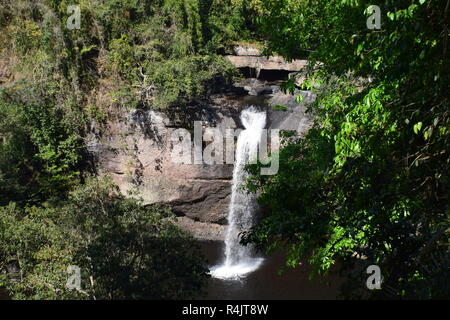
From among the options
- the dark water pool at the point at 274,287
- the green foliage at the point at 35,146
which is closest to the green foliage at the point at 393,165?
the dark water pool at the point at 274,287

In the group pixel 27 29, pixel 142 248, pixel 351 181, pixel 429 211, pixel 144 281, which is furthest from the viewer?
pixel 27 29

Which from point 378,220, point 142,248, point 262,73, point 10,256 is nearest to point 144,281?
point 142,248

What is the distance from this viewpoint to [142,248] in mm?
8000

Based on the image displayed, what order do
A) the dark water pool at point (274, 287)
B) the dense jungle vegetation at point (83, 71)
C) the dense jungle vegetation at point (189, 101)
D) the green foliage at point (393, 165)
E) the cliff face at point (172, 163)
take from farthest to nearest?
the cliff face at point (172, 163)
the dense jungle vegetation at point (83, 71)
the dark water pool at point (274, 287)
the dense jungle vegetation at point (189, 101)
the green foliage at point (393, 165)

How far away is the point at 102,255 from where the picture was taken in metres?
7.55

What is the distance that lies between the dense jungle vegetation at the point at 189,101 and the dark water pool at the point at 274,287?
3002 millimetres

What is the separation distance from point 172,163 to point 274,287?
21.7 ft

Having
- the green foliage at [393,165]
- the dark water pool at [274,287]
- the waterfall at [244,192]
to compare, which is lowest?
the dark water pool at [274,287]

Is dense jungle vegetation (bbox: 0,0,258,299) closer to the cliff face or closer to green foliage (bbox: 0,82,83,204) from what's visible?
green foliage (bbox: 0,82,83,204)

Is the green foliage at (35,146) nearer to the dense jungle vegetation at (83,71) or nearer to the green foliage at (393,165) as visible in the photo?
the dense jungle vegetation at (83,71)

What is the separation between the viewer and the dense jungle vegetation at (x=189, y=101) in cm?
464
